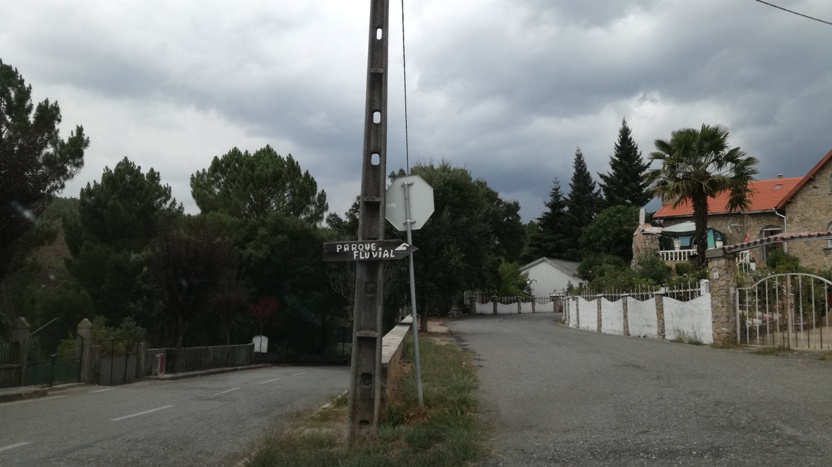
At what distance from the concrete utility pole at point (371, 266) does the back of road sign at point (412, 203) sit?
59cm

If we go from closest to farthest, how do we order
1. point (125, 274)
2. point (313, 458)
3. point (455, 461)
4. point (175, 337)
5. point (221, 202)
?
point (455, 461)
point (313, 458)
point (175, 337)
point (125, 274)
point (221, 202)

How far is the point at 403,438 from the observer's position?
6.91m

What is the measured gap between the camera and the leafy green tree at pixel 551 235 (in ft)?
252

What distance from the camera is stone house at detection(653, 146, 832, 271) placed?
36.0m

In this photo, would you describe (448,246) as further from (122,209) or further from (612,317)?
(122,209)

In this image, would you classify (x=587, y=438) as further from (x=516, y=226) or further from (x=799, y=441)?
(x=516, y=226)

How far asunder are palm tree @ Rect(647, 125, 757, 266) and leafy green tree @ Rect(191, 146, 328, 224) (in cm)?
2744

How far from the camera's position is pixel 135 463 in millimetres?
7551

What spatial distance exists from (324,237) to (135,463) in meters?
38.2

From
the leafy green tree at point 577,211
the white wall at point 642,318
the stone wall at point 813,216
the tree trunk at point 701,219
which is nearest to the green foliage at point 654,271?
the tree trunk at point 701,219

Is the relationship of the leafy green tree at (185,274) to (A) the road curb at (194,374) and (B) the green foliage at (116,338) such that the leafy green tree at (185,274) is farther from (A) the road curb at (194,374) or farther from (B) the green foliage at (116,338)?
(B) the green foliage at (116,338)

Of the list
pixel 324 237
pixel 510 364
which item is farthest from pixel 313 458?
pixel 324 237

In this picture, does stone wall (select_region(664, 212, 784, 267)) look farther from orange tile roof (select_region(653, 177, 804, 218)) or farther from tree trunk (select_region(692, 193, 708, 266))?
tree trunk (select_region(692, 193, 708, 266))

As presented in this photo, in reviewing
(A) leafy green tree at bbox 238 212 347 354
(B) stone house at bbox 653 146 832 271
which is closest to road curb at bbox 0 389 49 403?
(A) leafy green tree at bbox 238 212 347 354
